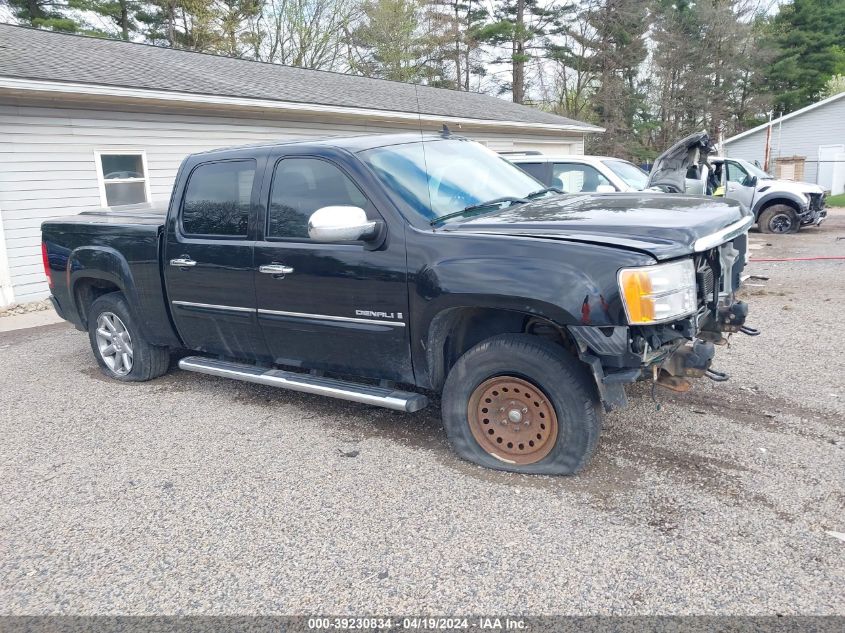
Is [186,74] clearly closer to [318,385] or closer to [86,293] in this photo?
[86,293]

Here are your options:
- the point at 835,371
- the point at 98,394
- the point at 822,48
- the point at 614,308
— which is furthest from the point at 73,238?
the point at 822,48

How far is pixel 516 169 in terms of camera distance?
16.8 ft

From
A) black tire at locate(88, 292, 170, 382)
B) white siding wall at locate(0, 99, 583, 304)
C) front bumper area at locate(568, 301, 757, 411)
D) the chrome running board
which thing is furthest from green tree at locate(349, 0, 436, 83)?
front bumper area at locate(568, 301, 757, 411)

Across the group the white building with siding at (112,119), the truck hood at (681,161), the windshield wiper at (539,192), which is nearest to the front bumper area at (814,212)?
the truck hood at (681,161)

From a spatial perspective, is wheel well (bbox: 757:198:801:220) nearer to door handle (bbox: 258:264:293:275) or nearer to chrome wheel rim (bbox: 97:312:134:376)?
door handle (bbox: 258:264:293:275)

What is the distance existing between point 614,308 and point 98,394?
448 centimetres

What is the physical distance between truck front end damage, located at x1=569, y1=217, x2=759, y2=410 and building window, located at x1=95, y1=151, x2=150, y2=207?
992 centimetres

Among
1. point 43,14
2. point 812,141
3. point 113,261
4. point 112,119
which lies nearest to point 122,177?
point 112,119

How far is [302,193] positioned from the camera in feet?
14.6

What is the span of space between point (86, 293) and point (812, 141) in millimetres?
36082

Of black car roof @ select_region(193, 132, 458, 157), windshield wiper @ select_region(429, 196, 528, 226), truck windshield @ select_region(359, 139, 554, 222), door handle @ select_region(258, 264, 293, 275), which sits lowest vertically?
door handle @ select_region(258, 264, 293, 275)

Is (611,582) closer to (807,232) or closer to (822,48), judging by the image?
(807,232)

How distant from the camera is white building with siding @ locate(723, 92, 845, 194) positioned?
94.5 ft

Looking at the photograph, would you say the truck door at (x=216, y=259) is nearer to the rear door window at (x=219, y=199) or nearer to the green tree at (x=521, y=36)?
the rear door window at (x=219, y=199)
